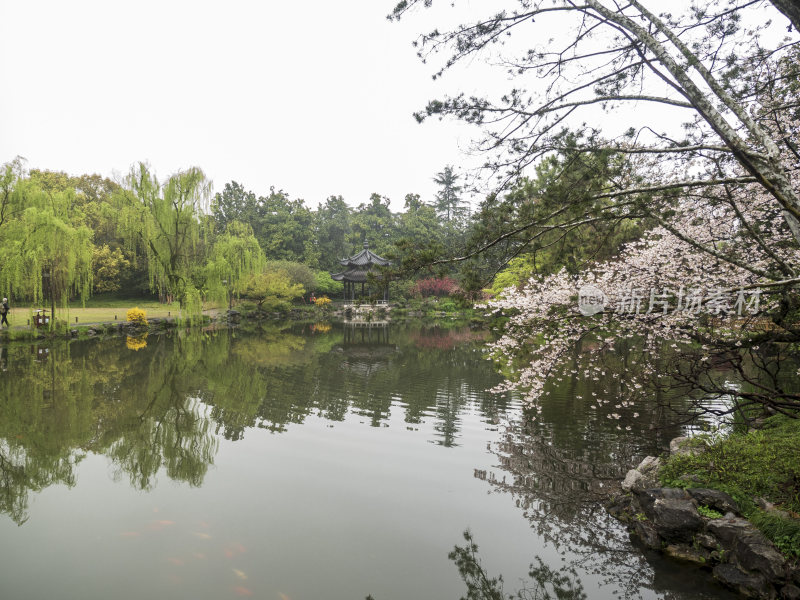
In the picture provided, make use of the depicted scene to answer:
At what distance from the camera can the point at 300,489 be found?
4.89m

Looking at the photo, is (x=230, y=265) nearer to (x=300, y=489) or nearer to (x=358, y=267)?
(x=358, y=267)

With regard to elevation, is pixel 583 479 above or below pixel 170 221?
below

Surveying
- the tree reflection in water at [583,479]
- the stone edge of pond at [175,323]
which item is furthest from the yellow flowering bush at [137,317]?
the tree reflection in water at [583,479]

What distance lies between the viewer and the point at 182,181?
1875 centimetres

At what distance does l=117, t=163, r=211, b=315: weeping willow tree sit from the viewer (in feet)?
60.0

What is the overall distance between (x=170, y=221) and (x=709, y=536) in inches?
790

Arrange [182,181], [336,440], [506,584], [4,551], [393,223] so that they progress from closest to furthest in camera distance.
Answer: [506,584]
[4,551]
[336,440]
[182,181]
[393,223]

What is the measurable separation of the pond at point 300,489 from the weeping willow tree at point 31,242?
17.8 ft

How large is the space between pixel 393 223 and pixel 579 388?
3597 cm

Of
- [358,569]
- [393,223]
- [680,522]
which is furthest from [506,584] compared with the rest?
[393,223]

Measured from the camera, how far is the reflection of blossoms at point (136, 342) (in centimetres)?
1456

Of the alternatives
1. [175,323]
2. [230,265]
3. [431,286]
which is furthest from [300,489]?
[431,286]

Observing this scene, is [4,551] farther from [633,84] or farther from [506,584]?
[633,84]

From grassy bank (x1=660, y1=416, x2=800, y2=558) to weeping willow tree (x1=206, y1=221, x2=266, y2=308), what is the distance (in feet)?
62.5
